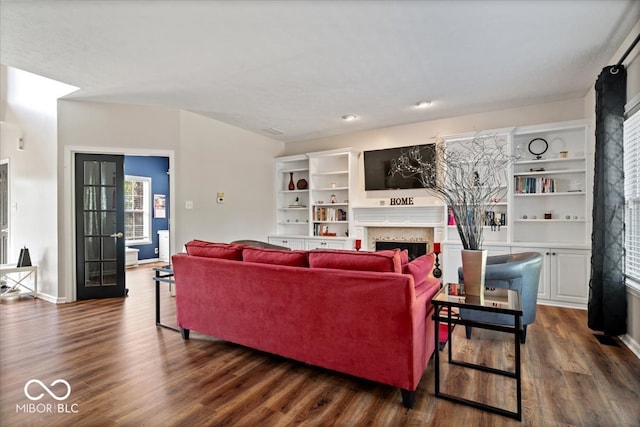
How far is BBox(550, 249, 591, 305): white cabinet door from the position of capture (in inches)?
157

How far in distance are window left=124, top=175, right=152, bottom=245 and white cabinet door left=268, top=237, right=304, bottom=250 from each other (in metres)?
3.54

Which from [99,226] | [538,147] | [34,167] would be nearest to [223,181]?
[99,226]

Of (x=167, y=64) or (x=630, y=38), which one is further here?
(x=167, y=64)

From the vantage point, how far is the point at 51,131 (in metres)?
4.47

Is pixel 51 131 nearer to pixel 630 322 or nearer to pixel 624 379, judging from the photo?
pixel 624 379

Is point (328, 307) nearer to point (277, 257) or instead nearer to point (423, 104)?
point (277, 257)

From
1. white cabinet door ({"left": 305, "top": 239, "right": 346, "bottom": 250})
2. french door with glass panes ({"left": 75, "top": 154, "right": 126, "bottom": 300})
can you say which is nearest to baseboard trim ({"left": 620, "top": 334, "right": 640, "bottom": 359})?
white cabinet door ({"left": 305, "top": 239, "right": 346, "bottom": 250})

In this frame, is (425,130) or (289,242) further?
(289,242)

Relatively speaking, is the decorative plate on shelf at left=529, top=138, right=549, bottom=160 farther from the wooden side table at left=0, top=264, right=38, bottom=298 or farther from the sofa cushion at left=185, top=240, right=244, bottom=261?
the wooden side table at left=0, top=264, right=38, bottom=298

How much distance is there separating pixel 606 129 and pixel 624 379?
211 cm

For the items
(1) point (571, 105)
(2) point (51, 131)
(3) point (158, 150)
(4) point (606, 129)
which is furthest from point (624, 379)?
(2) point (51, 131)

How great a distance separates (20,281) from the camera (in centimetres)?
477

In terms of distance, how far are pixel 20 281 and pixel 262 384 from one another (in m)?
4.64

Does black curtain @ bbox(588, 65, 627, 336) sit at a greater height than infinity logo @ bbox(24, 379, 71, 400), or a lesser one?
greater
